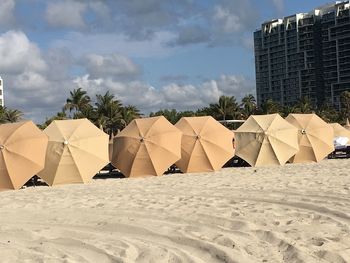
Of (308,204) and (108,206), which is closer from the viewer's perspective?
(308,204)

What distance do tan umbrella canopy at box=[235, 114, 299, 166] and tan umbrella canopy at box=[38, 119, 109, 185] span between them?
20.5 feet

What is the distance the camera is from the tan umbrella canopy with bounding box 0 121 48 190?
15.9 meters

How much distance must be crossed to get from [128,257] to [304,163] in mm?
17541

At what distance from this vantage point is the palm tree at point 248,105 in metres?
67.1

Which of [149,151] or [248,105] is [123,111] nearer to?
[248,105]

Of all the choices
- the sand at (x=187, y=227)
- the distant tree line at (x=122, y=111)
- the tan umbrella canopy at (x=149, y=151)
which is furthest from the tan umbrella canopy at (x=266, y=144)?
the distant tree line at (x=122, y=111)

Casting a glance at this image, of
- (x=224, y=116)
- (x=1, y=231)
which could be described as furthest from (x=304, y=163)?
(x=224, y=116)

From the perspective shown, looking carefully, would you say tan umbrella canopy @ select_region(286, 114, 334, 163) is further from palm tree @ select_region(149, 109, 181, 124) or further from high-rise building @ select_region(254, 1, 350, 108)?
high-rise building @ select_region(254, 1, 350, 108)

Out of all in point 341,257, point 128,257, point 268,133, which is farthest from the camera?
point 268,133

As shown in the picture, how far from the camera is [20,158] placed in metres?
16.0

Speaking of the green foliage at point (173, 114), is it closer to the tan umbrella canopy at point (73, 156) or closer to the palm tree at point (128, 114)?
the palm tree at point (128, 114)

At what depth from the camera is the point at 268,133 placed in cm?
2108

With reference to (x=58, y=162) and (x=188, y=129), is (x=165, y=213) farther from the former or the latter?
(x=188, y=129)

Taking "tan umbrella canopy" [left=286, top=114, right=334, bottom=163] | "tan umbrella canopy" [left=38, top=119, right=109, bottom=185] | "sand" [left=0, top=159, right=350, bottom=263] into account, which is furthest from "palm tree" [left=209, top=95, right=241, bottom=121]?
"sand" [left=0, top=159, right=350, bottom=263]
